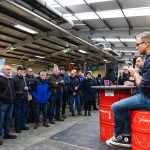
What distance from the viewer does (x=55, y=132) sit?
614 centimetres

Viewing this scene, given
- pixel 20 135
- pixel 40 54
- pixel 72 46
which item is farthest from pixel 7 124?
pixel 40 54

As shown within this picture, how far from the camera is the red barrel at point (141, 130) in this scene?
3154mm

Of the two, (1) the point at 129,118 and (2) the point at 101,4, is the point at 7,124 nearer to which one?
(1) the point at 129,118

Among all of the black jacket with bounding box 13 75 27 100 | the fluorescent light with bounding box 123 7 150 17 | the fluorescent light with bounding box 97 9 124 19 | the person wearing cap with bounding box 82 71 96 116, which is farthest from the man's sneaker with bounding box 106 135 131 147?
the fluorescent light with bounding box 97 9 124 19

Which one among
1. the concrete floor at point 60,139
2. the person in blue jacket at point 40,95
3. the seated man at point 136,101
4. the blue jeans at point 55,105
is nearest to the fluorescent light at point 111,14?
the blue jeans at point 55,105

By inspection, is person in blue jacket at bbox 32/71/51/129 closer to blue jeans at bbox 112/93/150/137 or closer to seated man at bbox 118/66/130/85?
seated man at bbox 118/66/130/85

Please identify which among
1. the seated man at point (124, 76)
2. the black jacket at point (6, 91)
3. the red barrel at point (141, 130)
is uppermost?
the seated man at point (124, 76)

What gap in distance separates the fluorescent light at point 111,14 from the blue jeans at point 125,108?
20.2 feet

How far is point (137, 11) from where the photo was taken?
8.82 metres

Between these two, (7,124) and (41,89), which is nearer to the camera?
(7,124)

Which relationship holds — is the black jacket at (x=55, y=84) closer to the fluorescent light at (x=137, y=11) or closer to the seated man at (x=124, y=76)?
the seated man at (x=124, y=76)

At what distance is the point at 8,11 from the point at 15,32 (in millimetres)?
3998

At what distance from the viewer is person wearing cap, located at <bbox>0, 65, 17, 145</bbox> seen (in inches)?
206

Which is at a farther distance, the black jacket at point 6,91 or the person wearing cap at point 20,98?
the person wearing cap at point 20,98
